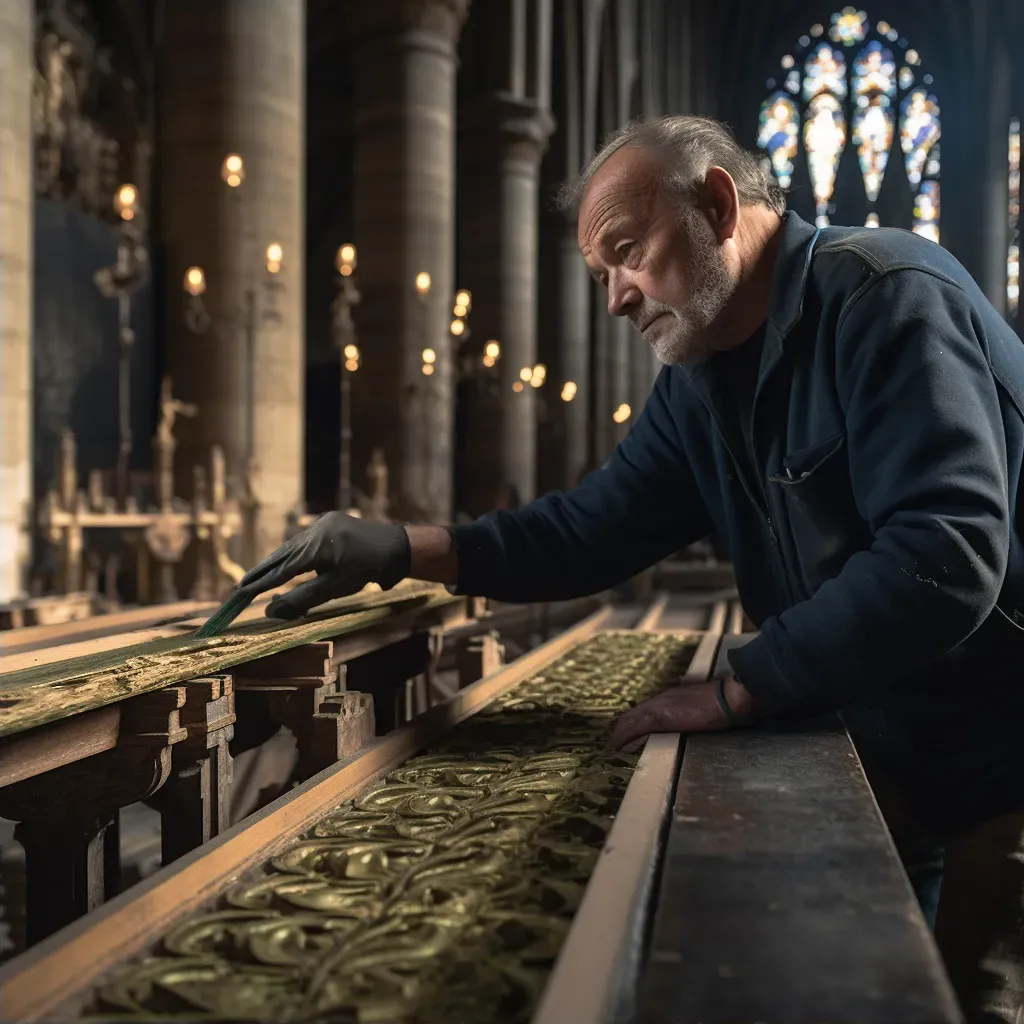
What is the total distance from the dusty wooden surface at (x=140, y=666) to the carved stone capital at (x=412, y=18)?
11324 mm

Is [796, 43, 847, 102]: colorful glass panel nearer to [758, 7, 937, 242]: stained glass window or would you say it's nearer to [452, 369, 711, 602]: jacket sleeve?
[758, 7, 937, 242]: stained glass window

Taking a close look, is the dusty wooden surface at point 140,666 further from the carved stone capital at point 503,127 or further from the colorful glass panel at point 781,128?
the colorful glass panel at point 781,128

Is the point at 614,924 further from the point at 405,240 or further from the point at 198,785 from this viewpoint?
the point at 405,240

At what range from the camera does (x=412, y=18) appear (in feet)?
41.4

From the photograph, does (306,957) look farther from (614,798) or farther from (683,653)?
(683,653)

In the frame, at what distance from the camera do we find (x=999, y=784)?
223cm

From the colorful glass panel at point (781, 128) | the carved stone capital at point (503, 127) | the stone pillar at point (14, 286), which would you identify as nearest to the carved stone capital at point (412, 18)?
the carved stone capital at point (503, 127)

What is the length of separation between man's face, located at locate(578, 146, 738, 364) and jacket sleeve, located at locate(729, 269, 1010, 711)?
14.5 inches

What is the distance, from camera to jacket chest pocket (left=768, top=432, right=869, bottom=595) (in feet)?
7.25

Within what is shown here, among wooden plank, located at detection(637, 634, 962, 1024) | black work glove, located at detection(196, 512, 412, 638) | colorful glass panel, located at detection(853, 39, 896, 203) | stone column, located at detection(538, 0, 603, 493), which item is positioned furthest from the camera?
colorful glass panel, located at detection(853, 39, 896, 203)

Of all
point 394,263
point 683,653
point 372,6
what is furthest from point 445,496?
point 683,653

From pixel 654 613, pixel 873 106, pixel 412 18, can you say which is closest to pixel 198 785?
pixel 654 613

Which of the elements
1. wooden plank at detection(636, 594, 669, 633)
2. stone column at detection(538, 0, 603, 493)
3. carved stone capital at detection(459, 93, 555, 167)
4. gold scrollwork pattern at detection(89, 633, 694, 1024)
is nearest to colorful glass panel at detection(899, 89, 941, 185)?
stone column at detection(538, 0, 603, 493)

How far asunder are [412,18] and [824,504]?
11.9m
